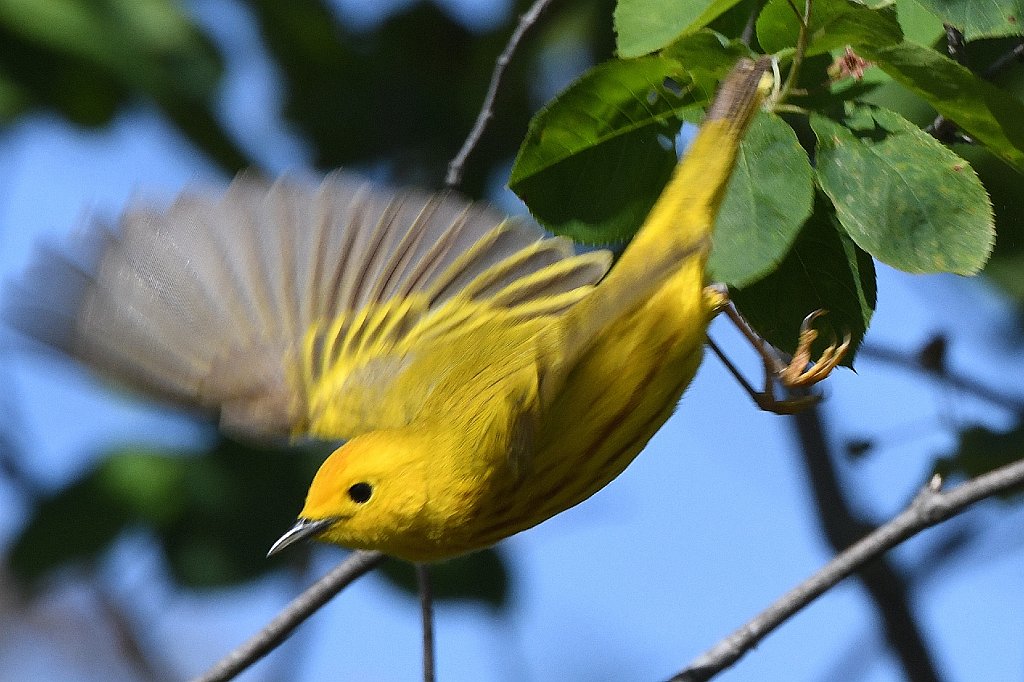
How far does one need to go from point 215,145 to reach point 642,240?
1.58 m

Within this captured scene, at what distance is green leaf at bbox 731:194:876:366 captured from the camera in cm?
235

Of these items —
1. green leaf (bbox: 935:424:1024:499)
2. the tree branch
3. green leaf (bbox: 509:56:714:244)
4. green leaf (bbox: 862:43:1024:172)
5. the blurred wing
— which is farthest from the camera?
the tree branch

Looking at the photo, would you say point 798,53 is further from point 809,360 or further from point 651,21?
point 809,360

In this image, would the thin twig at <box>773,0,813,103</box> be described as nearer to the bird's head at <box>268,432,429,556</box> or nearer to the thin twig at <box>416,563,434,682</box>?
the bird's head at <box>268,432,429,556</box>

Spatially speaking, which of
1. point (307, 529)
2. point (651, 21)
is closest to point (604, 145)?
point (651, 21)

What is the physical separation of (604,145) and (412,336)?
130 cm

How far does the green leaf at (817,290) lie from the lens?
235 centimetres

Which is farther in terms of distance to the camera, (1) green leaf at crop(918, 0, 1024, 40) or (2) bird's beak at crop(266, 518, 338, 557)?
(2) bird's beak at crop(266, 518, 338, 557)

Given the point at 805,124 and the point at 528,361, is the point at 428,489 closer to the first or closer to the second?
the point at 528,361

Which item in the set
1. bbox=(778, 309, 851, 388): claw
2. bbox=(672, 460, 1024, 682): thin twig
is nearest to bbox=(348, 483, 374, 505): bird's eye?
bbox=(672, 460, 1024, 682): thin twig

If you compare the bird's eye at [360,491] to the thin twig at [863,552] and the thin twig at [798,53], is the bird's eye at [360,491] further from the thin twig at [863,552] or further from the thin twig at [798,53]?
the thin twig at [798,53]

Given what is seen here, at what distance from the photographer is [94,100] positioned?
159 inches

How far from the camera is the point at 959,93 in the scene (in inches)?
83.4

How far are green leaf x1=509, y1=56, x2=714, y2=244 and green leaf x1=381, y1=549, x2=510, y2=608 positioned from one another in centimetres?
176
